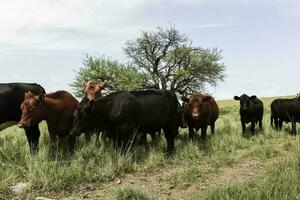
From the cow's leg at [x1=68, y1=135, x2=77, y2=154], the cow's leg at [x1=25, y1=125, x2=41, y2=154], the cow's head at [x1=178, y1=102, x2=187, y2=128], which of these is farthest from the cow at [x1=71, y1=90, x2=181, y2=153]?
the cow's head at [x1=178, y1=102, x2=187, y2=128]

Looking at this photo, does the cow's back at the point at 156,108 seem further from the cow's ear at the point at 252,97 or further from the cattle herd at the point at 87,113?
the cow's ear at the point at 252,97

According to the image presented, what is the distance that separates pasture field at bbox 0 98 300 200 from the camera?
7258 millimetres

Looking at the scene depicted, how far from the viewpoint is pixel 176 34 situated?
49.4 meters

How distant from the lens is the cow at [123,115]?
33.1 ft

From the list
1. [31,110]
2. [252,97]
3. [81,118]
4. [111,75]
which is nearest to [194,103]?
[252,97]

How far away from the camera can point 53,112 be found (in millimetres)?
10461

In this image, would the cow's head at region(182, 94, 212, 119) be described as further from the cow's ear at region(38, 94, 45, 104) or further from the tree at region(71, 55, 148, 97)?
the tree at region(71, 55, 148, 97)

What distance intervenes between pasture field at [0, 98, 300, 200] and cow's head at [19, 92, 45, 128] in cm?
58

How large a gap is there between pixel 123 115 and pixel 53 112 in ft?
5.24

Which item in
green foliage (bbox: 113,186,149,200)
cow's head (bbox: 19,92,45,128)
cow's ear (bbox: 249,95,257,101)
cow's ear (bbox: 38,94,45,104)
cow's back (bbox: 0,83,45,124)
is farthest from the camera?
cow's ear (bbox: 249,95,257,101)

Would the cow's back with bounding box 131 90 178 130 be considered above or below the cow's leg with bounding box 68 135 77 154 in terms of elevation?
above

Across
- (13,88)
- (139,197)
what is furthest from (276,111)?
(139,197)

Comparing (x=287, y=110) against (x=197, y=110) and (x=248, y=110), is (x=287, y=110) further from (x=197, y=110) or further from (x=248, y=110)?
(x=197, y=110)

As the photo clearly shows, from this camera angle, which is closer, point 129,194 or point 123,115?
point 129,194
